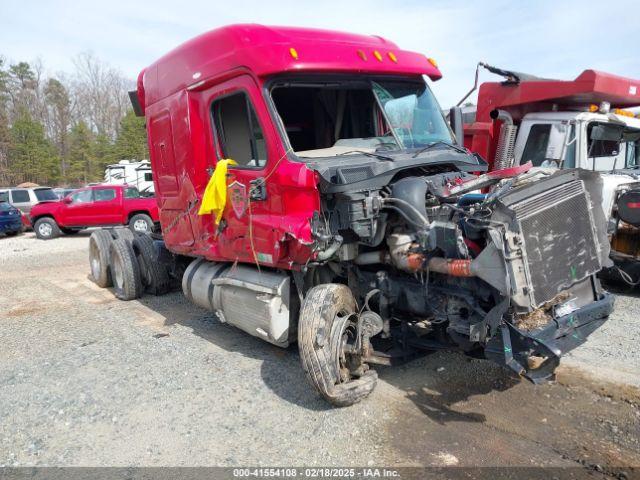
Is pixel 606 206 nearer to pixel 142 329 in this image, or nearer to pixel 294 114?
pixel 294 114

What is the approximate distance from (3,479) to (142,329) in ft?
9.94

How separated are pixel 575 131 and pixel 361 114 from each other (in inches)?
138

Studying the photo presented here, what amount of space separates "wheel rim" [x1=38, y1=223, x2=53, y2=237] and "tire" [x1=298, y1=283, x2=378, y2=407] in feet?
52.7

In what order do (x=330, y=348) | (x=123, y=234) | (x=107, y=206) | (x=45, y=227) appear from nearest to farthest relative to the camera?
(x=330, y=348) → (x=123, y=234) → (x=107, y=206) → (x=45, y=227)

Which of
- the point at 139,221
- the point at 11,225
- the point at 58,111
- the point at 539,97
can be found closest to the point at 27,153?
the point at 58,111

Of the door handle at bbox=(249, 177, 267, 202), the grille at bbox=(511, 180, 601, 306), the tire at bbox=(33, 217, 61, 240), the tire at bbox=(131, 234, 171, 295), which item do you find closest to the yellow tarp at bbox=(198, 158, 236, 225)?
the door handle at bbox=(249, 177, 267, 202)

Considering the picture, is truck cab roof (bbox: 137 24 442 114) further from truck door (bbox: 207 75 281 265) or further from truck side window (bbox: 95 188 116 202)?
truck side window (bbox: 95 188 116 202)

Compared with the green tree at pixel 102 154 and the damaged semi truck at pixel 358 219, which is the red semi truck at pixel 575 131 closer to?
the damaged semi truck at pixel 358 219

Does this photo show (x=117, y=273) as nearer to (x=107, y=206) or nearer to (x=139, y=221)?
(x=139, y=221)

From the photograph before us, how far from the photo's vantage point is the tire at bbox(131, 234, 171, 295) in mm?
7633

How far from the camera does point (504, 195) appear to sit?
11.2 ft

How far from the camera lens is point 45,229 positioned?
17359 mm

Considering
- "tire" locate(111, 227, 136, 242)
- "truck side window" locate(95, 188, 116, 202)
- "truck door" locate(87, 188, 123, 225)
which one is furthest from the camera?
"truck side window" locate(95, 188, 116, 202)

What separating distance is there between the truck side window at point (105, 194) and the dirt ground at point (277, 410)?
37.8ft
